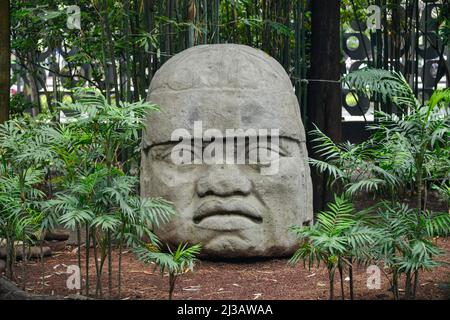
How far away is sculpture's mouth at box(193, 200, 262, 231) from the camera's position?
5758 millimetres

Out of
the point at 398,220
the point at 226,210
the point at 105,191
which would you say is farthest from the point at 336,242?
the point at 226,210

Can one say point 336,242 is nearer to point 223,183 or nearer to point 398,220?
point 398,220

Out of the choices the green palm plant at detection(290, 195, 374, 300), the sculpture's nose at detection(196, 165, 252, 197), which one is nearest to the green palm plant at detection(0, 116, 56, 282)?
the sculpture's nose at detection(196, 165, 252, 197)

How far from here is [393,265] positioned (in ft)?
14.4

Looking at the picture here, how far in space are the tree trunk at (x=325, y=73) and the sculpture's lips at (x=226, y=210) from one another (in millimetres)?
1702

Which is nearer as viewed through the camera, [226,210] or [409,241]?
[409,241]

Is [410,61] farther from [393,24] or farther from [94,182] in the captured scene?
[94,182]

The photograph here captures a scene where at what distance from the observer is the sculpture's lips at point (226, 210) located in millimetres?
5754

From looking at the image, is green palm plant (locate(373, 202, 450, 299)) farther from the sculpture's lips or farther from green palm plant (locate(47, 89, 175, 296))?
the sculpture's lips

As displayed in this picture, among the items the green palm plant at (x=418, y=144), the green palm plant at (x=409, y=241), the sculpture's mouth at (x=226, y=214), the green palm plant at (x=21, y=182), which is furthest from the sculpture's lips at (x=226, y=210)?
the green palm plant at (x=409, y=241)

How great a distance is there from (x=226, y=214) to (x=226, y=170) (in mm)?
312

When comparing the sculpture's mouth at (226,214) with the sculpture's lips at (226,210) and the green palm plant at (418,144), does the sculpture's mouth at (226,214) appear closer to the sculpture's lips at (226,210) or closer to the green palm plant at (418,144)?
the sculpture's lips at (226,210)

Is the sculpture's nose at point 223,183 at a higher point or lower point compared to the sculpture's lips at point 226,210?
higher

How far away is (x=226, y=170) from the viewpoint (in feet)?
19.0
